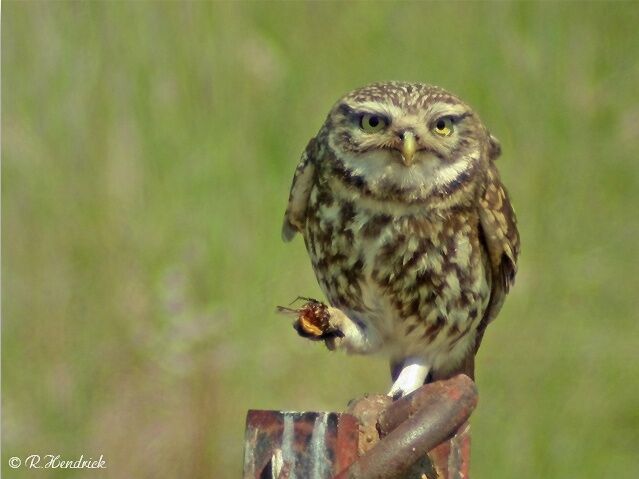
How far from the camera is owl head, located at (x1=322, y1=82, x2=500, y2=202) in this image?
289cm

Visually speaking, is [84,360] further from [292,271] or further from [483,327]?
[483,327]

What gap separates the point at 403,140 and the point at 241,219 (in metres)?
0.83

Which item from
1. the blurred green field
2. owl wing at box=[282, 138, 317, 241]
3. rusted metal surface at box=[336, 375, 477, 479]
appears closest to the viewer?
rusted metal surface at box=[336, 375, 477, 479]

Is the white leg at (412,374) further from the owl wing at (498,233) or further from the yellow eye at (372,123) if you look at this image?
the yellow eye at (372,123)

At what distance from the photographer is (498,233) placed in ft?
10.2

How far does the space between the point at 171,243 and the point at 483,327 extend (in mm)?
858

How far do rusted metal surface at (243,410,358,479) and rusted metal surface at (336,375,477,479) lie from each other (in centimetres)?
3

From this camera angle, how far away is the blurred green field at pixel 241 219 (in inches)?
134

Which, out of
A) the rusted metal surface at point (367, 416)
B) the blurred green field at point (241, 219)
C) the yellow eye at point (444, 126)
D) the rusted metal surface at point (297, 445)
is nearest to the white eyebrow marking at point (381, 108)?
the yellow eye at point (444, 126)

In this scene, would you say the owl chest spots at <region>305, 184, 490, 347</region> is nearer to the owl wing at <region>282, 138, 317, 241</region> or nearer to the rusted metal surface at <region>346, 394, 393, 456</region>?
the owl wing at <region>282, 138, 317, 241</region>

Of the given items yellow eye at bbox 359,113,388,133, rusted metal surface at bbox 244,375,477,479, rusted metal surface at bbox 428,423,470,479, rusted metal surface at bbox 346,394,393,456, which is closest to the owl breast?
yellow eye at bbox 359,113,388,133

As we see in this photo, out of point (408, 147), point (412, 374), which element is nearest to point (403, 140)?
point (408, 147)

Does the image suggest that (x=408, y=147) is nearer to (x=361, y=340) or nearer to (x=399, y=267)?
(x=399, y=267)

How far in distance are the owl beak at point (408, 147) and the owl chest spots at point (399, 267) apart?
194 millimetres
